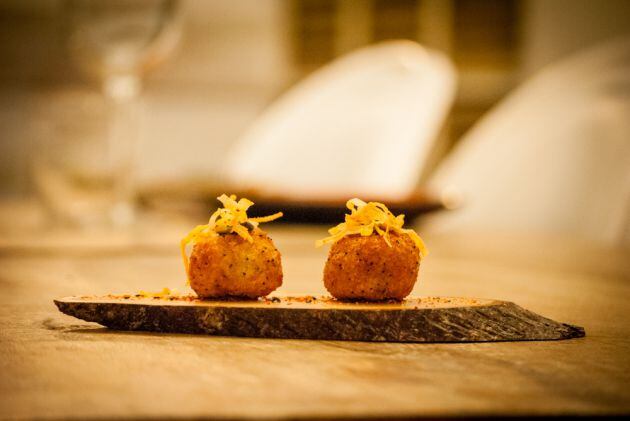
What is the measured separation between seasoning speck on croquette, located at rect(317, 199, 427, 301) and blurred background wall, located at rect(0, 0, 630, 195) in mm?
4763

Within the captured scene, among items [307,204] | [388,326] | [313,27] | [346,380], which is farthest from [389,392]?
[313,27]

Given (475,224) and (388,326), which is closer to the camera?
(388,326)

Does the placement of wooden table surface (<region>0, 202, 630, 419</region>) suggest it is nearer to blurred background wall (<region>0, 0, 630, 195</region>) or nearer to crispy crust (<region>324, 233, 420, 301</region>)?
crispy crust (<region>324, 233, 420, 301</region>)

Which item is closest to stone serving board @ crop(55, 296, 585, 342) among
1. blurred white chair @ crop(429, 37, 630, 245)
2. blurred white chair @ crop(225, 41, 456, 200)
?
blurred white chair @ crop(429, 37, 630, 245)

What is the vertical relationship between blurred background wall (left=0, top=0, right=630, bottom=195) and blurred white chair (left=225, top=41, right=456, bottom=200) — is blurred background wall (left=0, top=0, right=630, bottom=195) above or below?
above

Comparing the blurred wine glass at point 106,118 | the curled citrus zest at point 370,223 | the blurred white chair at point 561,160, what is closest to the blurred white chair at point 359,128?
the blurred white chair at point 561,160

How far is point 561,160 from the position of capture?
1.93 meters

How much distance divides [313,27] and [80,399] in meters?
5.92

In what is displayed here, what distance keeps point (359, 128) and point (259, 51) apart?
10.1 ft

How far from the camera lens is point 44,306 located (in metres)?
0.71

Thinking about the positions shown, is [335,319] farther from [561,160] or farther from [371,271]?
[561,160]

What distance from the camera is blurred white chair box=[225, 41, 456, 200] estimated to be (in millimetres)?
2561

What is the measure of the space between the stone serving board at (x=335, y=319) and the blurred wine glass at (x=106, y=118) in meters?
0.93

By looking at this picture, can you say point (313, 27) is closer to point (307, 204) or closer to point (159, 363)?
point (307, 204)
